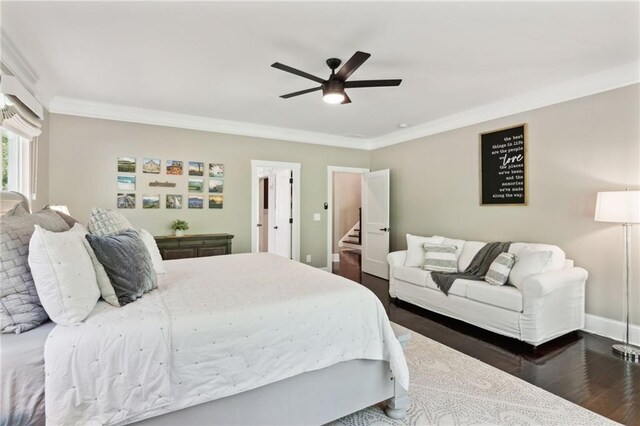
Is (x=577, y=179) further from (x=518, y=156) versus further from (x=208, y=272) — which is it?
(x=208, y=272)

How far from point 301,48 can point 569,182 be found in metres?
3.16

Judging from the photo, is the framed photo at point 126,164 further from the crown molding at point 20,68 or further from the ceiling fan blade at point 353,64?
the ceiling fan blade at point 353,64

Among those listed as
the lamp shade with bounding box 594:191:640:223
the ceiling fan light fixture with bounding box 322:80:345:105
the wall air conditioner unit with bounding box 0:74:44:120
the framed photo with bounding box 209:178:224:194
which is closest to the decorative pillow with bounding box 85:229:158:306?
the wall air conditioner unit with bounding box 0:74:44:120

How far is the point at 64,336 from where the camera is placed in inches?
49.8

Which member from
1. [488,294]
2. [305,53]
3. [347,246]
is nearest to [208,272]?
[305,53]

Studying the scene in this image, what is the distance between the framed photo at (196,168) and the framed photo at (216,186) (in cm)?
18

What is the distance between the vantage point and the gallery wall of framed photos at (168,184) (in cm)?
430

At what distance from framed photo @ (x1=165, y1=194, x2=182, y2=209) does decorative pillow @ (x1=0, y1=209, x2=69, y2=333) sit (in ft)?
10.4

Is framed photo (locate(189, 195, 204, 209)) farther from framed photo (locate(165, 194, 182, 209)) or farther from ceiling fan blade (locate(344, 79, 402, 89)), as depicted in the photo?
ceiling fan blade (locate(344, 79, 402, 89))

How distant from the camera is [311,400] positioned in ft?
5.65

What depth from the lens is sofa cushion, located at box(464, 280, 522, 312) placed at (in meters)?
3.03

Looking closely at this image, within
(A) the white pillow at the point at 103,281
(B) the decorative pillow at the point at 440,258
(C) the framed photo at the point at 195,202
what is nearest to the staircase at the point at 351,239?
(B) the decorative pillow at the point at 440,258

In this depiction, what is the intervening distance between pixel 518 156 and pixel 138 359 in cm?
433

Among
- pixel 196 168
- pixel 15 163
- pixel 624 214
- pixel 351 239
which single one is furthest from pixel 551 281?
pixel 351 239
